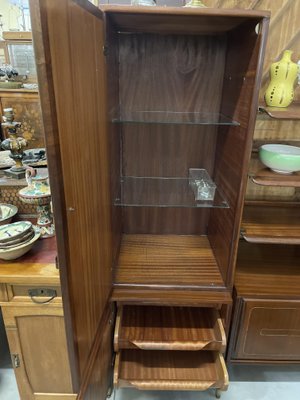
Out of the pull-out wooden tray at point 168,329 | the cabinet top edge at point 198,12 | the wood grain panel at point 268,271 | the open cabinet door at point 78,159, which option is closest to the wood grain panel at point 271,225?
the wood grain panel at point 268,271

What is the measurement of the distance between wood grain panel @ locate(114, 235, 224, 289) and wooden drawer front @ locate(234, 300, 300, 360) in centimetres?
20

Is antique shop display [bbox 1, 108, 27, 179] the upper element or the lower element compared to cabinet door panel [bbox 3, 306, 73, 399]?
upper

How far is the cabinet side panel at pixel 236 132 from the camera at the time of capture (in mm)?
881

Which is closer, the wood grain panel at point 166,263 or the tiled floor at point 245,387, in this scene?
the wood grain panel at point 166,263

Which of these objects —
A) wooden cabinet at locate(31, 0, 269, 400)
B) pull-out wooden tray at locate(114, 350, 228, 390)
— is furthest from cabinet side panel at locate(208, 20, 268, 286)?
pull-out wooden tray at locate(114, 350, 228, 390)

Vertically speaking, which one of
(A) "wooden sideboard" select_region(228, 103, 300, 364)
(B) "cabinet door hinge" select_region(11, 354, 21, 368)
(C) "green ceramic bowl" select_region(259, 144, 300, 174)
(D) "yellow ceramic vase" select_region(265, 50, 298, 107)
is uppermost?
(D) "yellow ceramic vase" select_region(265, 50, 298, 107)

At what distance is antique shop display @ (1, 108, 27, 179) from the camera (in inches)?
48.5

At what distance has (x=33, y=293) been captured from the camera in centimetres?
102

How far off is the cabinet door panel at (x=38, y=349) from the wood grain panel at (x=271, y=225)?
0.81m

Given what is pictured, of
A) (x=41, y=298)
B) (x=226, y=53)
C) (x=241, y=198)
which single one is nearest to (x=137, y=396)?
(x=41, y=298)

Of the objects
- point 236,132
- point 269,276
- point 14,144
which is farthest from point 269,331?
point 14,144

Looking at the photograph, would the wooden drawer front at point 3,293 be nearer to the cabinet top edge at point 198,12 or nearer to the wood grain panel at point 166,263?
the wood grain panel at point 166,263

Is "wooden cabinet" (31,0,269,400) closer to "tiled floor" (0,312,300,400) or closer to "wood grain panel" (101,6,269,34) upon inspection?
"wood grain panel" (101,6,269,34)

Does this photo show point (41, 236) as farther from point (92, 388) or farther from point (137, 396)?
point (137, 396)
